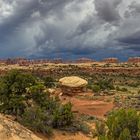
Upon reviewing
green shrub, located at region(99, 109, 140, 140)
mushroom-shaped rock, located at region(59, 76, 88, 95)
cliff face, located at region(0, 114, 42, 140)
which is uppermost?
cliff face, located at region(0, 114, 42, 140)

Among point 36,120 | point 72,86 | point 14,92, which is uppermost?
point 14,92

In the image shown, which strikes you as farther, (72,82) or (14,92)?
(72,82)

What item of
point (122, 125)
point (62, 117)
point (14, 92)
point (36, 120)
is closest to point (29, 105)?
point (14, 92)

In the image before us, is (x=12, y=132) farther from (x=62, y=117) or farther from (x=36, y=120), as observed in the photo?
(x=62, y=117)

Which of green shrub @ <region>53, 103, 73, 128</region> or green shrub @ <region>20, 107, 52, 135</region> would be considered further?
green shrub @ <region>53, 103, 73, 128</region>

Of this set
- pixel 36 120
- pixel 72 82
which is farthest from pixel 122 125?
pixel 72 82

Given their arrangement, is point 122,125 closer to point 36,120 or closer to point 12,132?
point 36,120

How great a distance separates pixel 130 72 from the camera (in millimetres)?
121375

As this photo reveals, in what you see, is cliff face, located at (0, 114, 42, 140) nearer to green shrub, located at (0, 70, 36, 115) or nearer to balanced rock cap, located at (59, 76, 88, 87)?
green shrub, located at (0, 70, 36, 115)

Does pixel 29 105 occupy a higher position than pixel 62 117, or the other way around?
pixel 29 105

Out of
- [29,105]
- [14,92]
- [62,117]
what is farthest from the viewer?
[14,92]

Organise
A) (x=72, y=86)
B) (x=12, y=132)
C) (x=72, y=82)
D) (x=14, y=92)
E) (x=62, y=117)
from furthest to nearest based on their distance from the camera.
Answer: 1. (x=72, y=82)
2. (x=72, y=86)
3. (x=14, y=92)
4. (x=62, y=117)
5. (x=12, y=132)

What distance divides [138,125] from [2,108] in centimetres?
1236

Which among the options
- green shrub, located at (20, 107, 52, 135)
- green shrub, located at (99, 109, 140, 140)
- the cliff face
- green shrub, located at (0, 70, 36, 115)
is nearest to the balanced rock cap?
green shrub, located at (0, 70, 36, 115)
